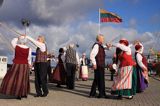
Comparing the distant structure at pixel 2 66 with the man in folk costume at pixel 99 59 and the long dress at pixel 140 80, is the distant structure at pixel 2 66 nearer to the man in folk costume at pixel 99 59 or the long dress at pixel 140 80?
Answer: the long dress at pixel 140 80

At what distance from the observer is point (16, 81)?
1124 centimetres

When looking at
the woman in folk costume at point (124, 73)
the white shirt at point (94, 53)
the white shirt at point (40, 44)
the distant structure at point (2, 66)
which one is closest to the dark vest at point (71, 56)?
the white shirt at point (40, 44)

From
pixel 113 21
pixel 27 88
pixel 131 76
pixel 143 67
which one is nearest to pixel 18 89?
pixel 27 88

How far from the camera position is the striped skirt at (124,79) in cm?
1148

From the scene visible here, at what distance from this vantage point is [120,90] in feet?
37.7

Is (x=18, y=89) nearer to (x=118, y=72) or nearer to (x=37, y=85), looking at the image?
(x=37, y=85)

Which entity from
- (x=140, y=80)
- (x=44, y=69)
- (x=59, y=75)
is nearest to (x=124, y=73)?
(x=44, y=69)

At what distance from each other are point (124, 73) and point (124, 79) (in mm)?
163

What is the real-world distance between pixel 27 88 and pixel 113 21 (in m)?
8.44

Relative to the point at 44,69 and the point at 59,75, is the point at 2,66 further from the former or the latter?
the point at 44,69

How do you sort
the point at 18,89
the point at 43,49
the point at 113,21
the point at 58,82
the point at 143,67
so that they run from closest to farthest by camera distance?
the point at 18,89 < the point at 43,49 < the point at 143,67 < the point at 58,82 < the point at 113,21

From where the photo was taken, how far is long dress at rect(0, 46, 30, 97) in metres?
11.2

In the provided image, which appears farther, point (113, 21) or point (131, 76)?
point (113, 21)

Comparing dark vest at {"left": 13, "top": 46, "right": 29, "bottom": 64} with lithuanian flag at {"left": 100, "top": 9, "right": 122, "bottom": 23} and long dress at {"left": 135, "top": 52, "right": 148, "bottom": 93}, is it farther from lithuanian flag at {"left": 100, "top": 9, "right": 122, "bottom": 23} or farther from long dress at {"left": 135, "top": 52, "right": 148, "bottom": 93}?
lithuanian flag at {"left": 100, "top": 9, "right": 122, "bottom": 23}
